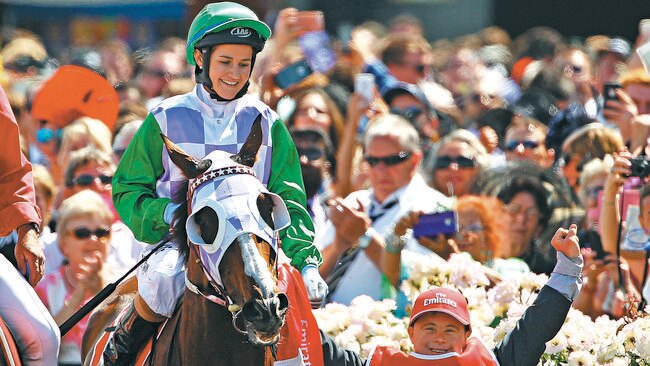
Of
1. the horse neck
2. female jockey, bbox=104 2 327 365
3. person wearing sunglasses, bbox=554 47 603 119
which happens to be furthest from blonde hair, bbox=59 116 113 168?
the horse neck

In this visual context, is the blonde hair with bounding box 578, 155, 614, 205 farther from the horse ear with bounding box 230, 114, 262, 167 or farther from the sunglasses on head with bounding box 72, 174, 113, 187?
the horse ear with bounding box 230, 114, 262, 167

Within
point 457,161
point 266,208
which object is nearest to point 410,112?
point 457,161

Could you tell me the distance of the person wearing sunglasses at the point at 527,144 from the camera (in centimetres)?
1037

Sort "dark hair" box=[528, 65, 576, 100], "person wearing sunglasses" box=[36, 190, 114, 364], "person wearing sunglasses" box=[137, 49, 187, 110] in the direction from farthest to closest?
1. "person wearing sunglasses" box=[137, 49, 187, 110]
2. "dark hair" box=[528, 65, 576, 100]
3. "person wearing sunglasses" box=[36, 190, 114, 364]

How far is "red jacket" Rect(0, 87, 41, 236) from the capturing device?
18.4ft

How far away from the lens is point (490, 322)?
7.07m

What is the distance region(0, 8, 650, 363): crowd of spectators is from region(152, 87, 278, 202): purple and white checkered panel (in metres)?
0.99

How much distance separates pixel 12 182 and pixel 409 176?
3.59m

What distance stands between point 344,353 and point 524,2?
17329mm

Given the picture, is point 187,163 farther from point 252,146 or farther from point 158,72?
point 158,72

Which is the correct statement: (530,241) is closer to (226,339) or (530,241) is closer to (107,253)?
(107,253)

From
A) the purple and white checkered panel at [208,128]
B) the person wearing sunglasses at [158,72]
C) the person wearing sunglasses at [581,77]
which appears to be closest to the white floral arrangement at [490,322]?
the purple and white checkered panel at [208,128]

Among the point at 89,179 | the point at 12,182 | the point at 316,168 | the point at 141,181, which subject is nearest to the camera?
the point at 141,181

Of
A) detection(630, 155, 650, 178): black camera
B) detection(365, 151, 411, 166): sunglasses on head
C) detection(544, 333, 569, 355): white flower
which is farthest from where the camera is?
detection(365, 151, 411, 166): sunglasses on head
